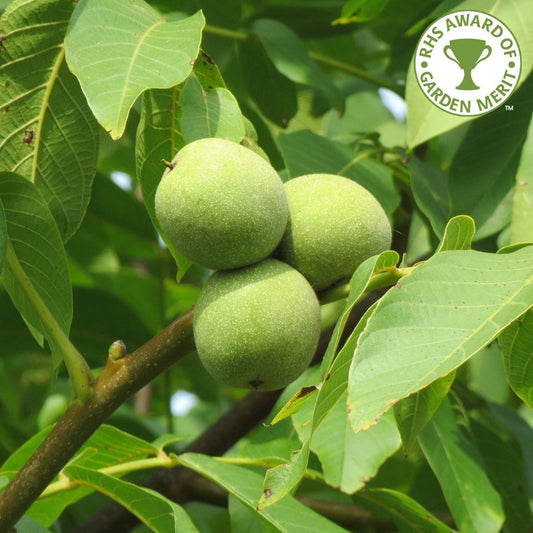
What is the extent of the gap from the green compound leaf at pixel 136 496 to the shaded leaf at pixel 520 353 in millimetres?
490

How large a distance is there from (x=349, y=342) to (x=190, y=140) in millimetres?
440

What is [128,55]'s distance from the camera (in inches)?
43.7

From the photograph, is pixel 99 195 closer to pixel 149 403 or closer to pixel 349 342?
pixel 149 403

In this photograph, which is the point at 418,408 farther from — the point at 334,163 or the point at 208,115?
the point at 334,163

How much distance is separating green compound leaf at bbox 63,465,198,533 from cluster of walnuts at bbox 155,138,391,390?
253 mm

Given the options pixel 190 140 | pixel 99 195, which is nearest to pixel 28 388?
pixel 99 195

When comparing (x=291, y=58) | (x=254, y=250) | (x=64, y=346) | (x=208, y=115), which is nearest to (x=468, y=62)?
(x=291, y=58)

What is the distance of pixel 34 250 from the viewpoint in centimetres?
118

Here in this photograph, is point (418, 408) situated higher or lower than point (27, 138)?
lower

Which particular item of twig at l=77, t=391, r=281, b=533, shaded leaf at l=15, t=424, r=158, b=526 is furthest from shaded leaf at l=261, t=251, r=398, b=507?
twig at l=77, t=391, r=281, b=533

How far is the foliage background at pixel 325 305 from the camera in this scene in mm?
896

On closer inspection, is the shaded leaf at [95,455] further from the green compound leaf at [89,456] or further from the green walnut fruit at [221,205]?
the green walnut fruit at [221,205]

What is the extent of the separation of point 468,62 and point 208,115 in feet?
1.93

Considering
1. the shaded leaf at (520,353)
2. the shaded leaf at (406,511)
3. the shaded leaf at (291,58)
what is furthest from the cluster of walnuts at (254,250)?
the shaded leaf at (291,58)
